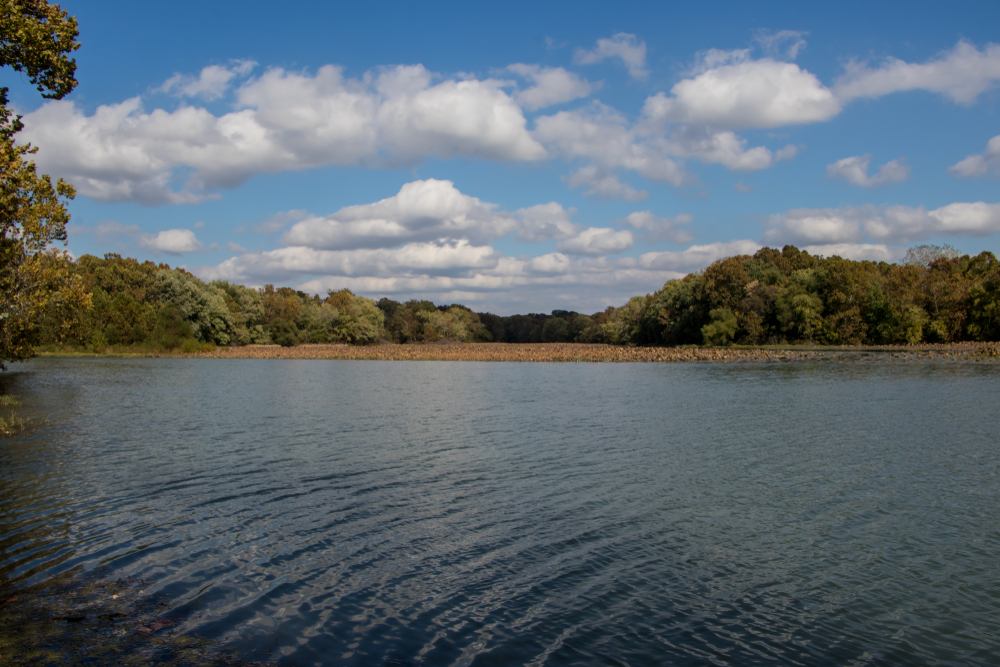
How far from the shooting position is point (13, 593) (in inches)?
352

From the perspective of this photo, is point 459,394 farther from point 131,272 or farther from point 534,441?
point 131,272

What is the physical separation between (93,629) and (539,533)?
24.5ft

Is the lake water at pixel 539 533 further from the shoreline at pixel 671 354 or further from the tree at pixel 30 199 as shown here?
the shoreline at pixel 671 354

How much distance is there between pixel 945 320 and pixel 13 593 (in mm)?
120418

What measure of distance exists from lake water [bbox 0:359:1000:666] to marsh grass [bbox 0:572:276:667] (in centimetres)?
43

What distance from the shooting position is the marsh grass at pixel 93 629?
711 centimetres

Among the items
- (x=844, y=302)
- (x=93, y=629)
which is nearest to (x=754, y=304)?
(x=844, y=302)

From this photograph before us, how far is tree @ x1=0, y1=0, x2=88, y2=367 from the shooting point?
16547 mm

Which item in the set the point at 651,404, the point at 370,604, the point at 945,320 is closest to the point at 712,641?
the point at 370,604

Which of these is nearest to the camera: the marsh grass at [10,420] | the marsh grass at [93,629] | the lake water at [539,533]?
the marsh grass at [93,629]

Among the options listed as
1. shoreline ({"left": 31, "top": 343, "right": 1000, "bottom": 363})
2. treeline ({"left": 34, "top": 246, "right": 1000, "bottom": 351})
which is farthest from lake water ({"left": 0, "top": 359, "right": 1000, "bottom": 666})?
treeline ({"left": 34, "top": 246, "right": 1000, "bottom": 351})

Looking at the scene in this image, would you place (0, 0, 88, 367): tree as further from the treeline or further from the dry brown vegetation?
the dry brown vegetation

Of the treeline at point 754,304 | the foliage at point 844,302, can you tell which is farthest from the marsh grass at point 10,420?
the foliage at point 844,302

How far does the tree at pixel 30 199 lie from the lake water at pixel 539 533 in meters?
6.23
